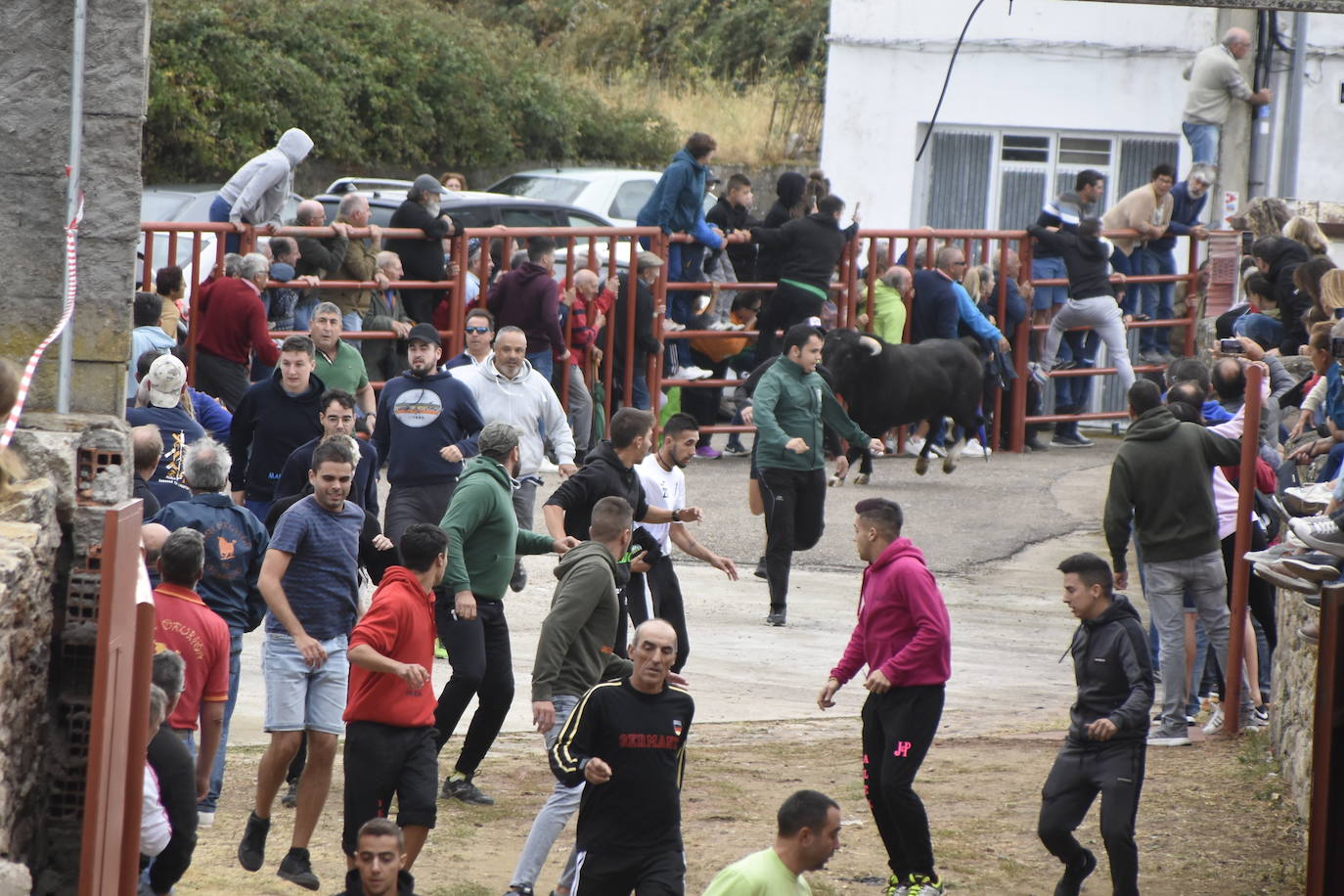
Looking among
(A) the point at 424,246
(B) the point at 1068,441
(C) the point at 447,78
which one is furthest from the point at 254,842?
(C) the point at 447,78

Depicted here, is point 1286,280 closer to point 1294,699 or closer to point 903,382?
point 1294,699

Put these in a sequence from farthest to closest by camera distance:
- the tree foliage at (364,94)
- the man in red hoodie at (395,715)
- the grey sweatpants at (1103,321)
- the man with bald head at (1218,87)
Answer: the tree foliage at (364,94) → the grey sweatpants at (1103,321) → the man with bald head at (1218,87) → the man in red hoodie at (395,715)

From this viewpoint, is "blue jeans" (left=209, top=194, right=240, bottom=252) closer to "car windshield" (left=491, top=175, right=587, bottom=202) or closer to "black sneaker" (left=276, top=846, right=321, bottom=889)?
"black sneaker" (left=276, top=846, right=321, bottom=889)

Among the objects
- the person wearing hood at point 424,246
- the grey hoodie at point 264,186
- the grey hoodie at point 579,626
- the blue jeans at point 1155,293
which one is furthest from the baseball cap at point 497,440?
the blue jeans at point 1155,293

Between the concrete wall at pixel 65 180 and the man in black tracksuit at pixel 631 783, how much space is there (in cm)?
242

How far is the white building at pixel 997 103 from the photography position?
848 inches

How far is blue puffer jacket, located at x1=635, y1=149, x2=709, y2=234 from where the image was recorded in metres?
16.0

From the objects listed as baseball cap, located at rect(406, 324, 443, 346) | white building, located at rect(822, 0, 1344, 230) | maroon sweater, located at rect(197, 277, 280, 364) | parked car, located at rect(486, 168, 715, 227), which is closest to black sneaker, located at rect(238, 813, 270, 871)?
baseball cap, located at rect(406, 324, 443, 346)

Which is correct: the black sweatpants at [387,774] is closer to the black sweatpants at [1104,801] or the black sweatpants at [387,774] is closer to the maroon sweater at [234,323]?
the black sweatpants at [1104,801]

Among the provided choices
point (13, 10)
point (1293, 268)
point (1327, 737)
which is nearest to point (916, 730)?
point (1327, 737)

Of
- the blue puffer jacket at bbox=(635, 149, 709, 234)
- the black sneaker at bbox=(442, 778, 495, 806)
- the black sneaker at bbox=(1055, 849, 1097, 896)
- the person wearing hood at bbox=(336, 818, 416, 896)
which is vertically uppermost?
the blue puffer jacket at bbox=(635, 149, 709, 234)

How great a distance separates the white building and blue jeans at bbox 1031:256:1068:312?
3733 millimetres

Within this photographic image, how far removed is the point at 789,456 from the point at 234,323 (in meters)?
3.84

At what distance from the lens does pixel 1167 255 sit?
63.6ft
